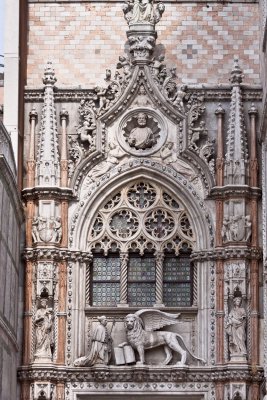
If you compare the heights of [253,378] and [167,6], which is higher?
[167,6]

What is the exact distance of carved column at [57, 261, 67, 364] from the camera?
30.4 meters

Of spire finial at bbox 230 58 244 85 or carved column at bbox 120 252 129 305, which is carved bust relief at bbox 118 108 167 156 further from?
carved column at bbox 120 252 129 305

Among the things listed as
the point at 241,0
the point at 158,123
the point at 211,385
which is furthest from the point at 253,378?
the point at 241,0

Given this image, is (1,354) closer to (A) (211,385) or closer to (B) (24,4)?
(A) (211,385)

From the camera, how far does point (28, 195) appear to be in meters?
31.0

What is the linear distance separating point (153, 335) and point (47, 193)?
9.82 ft

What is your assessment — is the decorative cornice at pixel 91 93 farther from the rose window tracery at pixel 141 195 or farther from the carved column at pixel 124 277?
the carved column at pixel 124 277

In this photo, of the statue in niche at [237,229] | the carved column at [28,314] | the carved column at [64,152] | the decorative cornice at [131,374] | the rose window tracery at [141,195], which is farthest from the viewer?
the rose window tracery at [141,195]

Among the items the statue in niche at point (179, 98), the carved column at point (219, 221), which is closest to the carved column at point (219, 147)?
the carved column at point (219, 221)

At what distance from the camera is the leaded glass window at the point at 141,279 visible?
31062 millimetres

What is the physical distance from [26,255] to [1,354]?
3.01 m

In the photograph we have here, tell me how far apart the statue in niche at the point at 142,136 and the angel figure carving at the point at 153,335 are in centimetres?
288

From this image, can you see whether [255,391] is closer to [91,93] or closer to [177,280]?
[177,280]

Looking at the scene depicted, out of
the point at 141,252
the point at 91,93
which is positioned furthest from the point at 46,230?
the point at 91,93
